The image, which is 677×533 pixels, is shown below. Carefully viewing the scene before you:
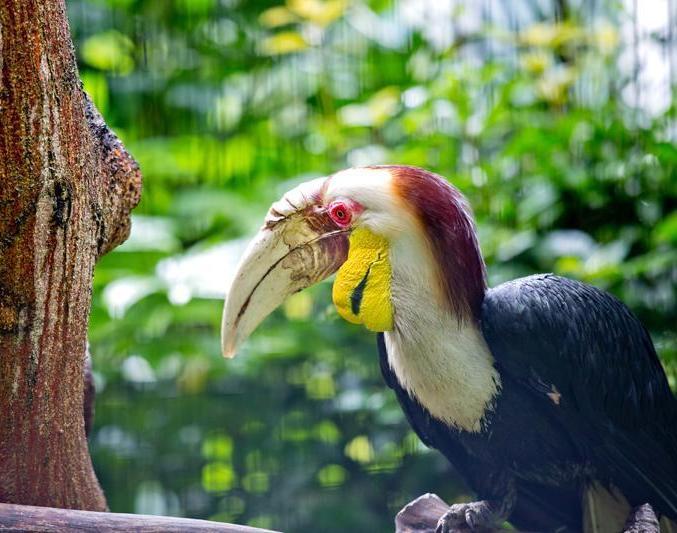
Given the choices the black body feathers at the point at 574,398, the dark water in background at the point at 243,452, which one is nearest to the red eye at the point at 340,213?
the black body feathers at the point at 574,398

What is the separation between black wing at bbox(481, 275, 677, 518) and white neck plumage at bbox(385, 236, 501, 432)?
33 mm

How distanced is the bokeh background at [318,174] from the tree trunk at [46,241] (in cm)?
118

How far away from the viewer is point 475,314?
138 centimetres

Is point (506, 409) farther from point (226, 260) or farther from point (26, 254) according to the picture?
point (226, 260)

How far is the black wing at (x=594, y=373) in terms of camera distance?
1.35 metres

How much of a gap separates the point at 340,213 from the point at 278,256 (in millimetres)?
110

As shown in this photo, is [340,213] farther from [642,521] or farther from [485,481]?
[642,521]

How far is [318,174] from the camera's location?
9.00ft

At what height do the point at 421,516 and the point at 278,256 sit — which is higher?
the point at 278,256

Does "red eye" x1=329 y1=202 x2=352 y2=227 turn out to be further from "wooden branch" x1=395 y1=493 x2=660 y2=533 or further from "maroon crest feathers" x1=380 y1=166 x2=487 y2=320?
"wooden branch" x1=395 y1=493 x2=660 y2=533

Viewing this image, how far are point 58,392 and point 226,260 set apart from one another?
1271 mm

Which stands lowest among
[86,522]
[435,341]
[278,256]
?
[86,522]

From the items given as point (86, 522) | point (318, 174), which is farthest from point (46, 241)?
point (318, 174)

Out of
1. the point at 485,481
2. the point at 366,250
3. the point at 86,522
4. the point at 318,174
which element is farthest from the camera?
the point at 318,174
